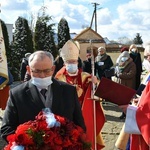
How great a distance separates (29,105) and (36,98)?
77 mm

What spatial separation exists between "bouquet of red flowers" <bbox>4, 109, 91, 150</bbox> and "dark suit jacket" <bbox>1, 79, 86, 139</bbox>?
1.35ft

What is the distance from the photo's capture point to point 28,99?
255 centimetres

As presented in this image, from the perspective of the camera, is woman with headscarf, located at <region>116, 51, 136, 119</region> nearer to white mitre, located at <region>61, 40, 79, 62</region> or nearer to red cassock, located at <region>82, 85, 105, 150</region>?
white mitre, located at <region>61, 40, 79, 62</region>

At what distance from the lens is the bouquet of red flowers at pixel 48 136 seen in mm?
1955

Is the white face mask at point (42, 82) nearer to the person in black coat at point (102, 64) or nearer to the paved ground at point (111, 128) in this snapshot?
the paved ground at point (111, 128)

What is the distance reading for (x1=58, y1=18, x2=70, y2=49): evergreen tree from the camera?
17.8m

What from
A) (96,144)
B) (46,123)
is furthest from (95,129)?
(46,123)

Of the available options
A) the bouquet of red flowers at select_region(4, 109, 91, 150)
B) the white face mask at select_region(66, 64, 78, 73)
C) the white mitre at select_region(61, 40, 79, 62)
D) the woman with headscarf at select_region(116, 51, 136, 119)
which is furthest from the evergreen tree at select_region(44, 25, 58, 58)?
the bouquet of red flowers at select_region(4, 109, 91, 150)

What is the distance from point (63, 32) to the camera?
17.8 meters

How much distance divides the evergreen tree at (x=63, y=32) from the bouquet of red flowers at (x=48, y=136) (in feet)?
52.2

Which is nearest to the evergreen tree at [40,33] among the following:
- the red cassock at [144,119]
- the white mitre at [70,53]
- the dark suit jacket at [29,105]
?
the white mitre at [70,53]

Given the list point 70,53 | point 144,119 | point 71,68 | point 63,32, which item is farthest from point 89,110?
point 63,32

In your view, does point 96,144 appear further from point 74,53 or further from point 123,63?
point 123,63

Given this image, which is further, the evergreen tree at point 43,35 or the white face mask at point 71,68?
the evergreen tree at point 43,35
